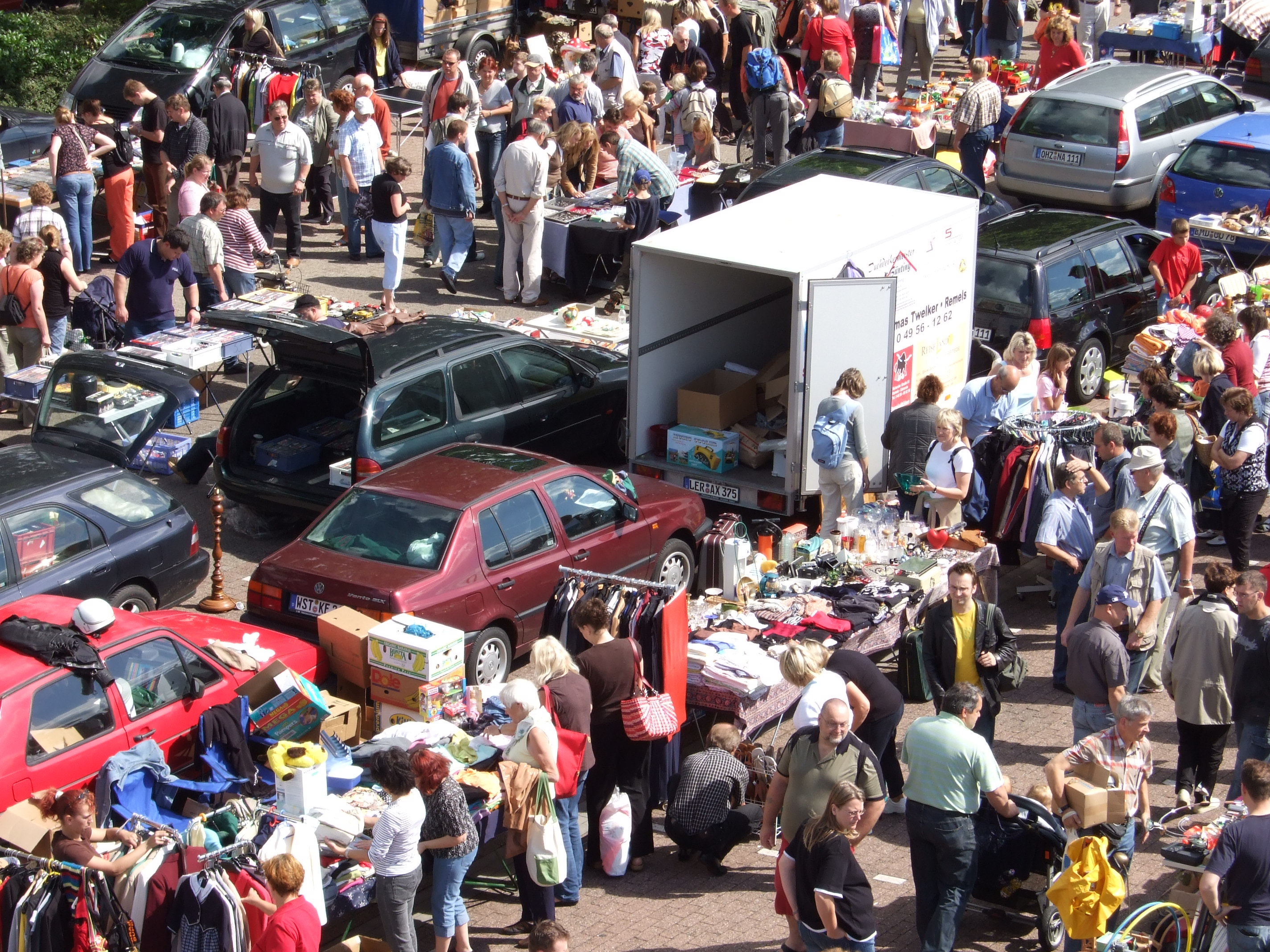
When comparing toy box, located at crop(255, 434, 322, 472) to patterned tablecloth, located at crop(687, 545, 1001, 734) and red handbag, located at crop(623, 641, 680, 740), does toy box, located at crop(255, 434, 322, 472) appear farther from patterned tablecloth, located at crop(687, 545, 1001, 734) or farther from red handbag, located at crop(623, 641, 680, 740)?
red handbag, located at crop(623, 641, 680, 740)

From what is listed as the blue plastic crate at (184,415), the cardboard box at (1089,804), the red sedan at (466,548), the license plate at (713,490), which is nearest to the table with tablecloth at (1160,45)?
the license plate at (713,490)

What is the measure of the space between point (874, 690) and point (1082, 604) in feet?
7.12

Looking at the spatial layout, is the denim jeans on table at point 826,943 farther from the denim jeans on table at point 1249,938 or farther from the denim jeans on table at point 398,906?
the denim jeans on table at point 398,906

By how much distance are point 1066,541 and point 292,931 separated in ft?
20.6

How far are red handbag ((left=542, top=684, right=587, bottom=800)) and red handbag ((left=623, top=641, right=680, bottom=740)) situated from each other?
474mm

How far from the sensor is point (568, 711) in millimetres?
8430

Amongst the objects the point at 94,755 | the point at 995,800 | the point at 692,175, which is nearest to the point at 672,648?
the point at 995,800

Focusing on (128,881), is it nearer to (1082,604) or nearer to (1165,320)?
(1082,604)

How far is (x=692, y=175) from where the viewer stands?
19734 mm

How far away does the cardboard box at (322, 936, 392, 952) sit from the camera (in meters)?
7.69

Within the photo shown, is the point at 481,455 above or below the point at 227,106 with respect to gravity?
below

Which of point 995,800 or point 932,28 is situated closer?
point 995,800

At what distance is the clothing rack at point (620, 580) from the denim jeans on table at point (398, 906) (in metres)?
2.42

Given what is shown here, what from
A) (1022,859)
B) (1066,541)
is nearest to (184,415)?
(1066,541)
